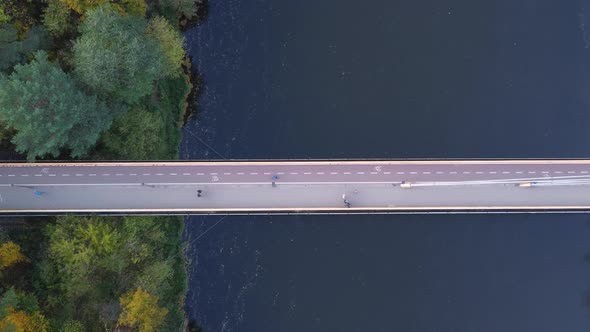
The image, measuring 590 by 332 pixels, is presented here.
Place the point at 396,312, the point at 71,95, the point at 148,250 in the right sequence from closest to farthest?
the point at 71,95 < the point at 148,250 < the point at 396,312

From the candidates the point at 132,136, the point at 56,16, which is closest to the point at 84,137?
the point at 132,136

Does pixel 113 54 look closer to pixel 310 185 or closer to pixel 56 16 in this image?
pixel 56 16

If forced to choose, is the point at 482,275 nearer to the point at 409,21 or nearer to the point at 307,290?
the point at 307,290

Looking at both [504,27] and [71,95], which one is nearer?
[71,95]

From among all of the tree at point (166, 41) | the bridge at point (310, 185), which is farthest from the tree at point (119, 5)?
the bridge at point (310, 185)

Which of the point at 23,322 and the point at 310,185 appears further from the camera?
the point at 310,185

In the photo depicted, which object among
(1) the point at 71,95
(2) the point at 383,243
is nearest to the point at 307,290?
(2) the point at 383,243

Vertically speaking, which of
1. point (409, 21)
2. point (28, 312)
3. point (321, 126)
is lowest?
point (28, 312)
